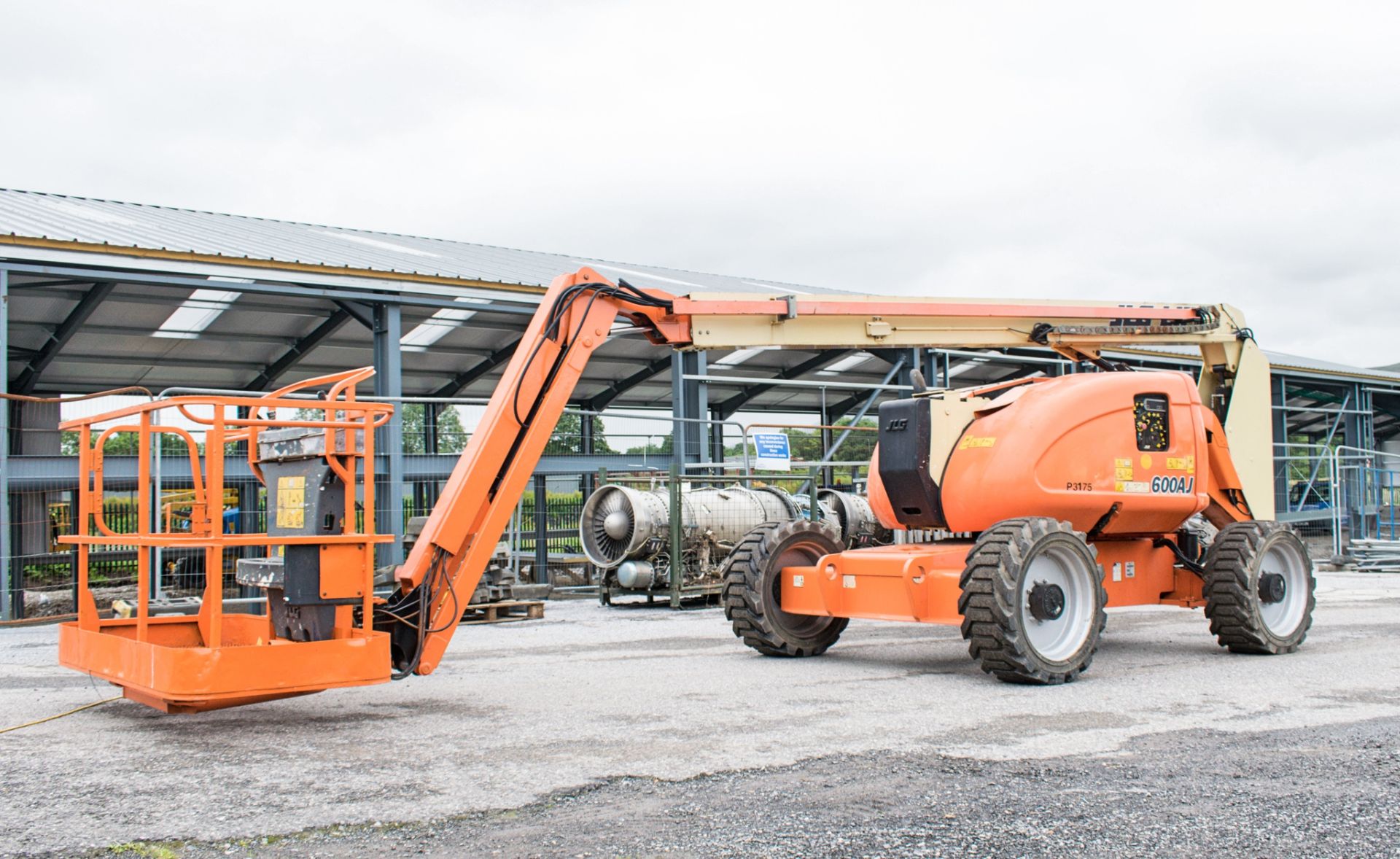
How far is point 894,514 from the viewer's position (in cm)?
1001

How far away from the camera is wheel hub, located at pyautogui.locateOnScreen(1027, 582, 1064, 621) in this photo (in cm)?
851

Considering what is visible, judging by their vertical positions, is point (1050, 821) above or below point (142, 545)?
below

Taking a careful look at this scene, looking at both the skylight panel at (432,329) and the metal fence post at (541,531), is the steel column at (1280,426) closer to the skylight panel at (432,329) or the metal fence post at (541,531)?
the metal fence post at (541,531)

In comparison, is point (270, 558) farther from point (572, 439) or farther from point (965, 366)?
point (965, 366)

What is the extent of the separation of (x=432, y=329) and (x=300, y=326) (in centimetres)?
230

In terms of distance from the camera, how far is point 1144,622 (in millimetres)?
12883

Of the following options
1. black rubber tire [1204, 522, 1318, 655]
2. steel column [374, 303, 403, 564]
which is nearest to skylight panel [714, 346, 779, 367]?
steel column [374, 303, 403, 564]

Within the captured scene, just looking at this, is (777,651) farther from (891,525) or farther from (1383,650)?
(1383,650)

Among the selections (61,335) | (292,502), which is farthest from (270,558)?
(61,335)

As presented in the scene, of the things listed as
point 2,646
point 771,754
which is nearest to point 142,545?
point 771,754

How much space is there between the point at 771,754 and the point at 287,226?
19556 mm

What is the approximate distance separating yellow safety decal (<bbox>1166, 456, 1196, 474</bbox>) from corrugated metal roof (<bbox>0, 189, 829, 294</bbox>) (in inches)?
452

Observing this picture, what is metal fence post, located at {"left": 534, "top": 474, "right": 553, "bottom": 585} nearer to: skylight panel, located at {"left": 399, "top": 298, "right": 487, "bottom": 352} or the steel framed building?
the steel framed building

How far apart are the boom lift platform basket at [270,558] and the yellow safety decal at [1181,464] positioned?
6.40m
